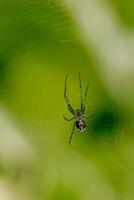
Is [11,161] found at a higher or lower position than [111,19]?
lower

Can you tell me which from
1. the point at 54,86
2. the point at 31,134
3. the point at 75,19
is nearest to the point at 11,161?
the point at 31,134

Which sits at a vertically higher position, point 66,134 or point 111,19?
point 111,19

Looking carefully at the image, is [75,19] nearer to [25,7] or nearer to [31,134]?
[25,7]

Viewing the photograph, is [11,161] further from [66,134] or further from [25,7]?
[25,7]

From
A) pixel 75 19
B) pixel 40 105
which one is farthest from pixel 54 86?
pixel 75 19

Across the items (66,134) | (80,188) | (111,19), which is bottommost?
(80,188)

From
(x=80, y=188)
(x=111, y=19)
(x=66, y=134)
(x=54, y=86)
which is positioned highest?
(x=111, y=19)
